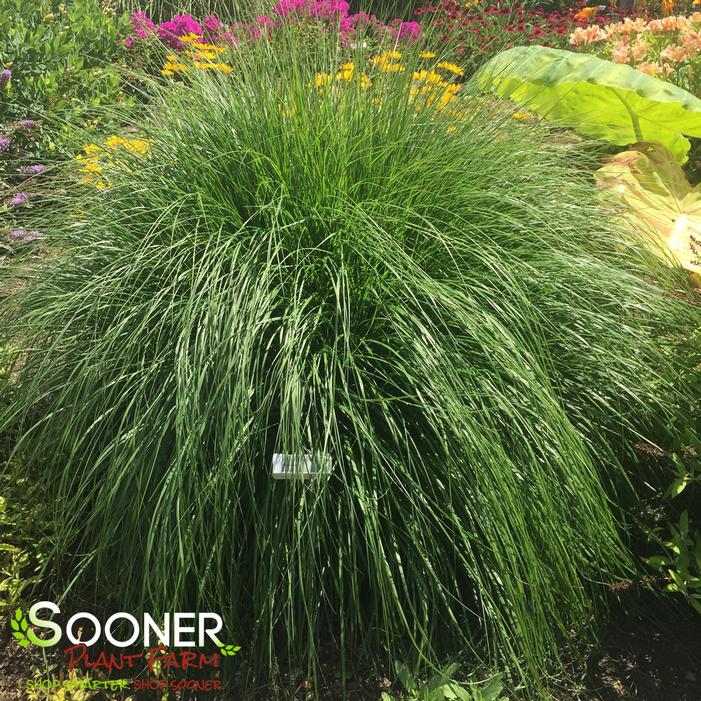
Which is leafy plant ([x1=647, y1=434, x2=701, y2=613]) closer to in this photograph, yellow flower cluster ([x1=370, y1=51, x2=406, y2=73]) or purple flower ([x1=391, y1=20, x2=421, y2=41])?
yellow flower cluster ([x1=370, y1=51, x2=406, y2=73])

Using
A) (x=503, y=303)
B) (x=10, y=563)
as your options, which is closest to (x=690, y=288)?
(x=503, y=303)

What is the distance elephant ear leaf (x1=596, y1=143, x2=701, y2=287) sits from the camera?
10.5ft

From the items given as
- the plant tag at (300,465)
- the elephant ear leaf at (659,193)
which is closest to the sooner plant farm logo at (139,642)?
the plant tag at (300,465)

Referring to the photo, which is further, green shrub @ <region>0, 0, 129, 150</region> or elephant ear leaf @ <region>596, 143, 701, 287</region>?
green shrub @ <region>0, 0, 129, 150</region>

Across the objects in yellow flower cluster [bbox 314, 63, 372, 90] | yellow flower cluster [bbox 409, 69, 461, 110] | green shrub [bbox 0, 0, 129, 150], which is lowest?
green shrub [bbox 0, 0, 129, 150]

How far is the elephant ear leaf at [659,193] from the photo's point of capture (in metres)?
3.21

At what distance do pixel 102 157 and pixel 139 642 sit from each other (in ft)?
5.78

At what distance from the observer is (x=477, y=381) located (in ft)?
6.39

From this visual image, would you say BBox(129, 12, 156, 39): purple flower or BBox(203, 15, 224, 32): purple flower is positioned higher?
BBox(203, 15, 224, 32): purple flower

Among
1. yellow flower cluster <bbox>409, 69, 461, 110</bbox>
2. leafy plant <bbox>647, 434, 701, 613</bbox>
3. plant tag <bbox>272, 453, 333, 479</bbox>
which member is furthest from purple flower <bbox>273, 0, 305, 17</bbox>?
leafy plant <bbox>647, 434, 701, 613</bbox>

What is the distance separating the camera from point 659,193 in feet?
11.4

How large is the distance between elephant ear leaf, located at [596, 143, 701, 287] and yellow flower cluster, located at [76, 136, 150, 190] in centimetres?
196

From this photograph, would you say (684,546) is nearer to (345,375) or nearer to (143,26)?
(345,375)

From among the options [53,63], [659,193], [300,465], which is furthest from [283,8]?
[53,63]
